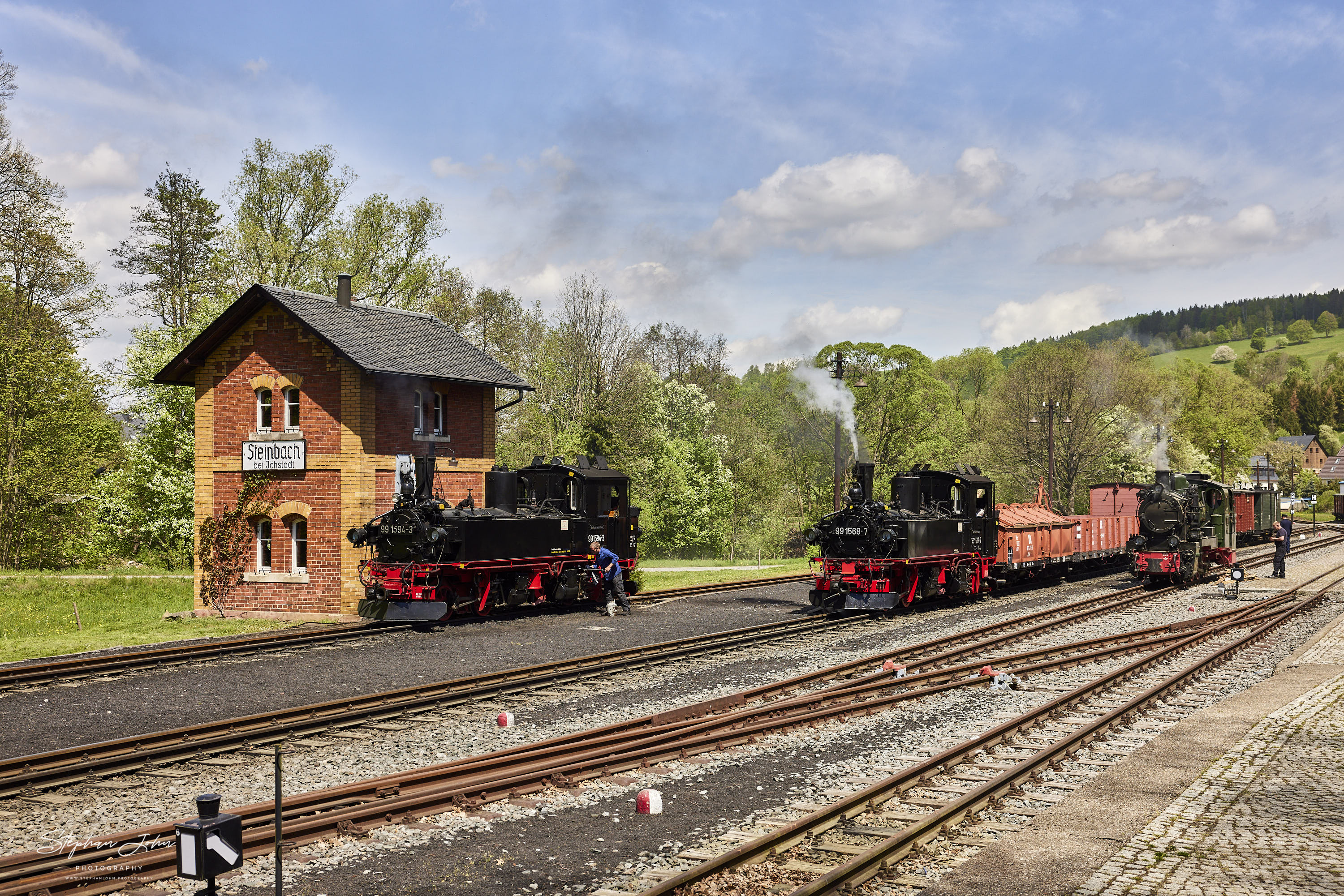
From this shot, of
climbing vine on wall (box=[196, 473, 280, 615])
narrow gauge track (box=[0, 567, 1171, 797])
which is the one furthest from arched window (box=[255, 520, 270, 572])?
narrow gauge track (box=[0, 567, 1171, 797])

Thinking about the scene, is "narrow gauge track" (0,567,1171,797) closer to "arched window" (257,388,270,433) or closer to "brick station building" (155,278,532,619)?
"brick station building" (155,278,532,619)

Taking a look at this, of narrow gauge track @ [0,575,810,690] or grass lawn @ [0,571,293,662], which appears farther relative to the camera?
grass lawn @ [0,571,293,662]

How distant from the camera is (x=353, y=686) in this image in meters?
13.6

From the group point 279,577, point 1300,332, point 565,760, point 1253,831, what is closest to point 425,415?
point 279,577

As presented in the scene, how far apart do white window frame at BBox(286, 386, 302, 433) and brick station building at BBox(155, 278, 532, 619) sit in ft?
0.10

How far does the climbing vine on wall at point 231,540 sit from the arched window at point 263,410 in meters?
1.06

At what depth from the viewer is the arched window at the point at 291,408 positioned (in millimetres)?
22859

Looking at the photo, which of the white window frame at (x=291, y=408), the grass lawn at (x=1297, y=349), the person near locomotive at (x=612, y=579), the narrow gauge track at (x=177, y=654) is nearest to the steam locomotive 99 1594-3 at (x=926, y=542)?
the person near locomotive at (x=612, y=579)

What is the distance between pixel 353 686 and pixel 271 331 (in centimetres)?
1213

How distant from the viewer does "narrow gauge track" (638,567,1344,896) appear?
6.62 metres

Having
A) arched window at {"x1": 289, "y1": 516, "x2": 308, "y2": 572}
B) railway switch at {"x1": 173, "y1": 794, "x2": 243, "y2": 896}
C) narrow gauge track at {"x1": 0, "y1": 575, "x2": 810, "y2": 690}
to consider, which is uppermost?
arched window at {"x1": 289, "y1": 516, "x2": 308, "y2": 572}

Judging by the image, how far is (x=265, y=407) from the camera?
2331 centimetres

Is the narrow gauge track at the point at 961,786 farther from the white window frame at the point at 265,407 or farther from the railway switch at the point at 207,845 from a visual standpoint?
the white window frame at the point at 265,407

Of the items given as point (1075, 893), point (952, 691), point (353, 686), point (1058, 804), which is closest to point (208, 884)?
point (1075, 893)
